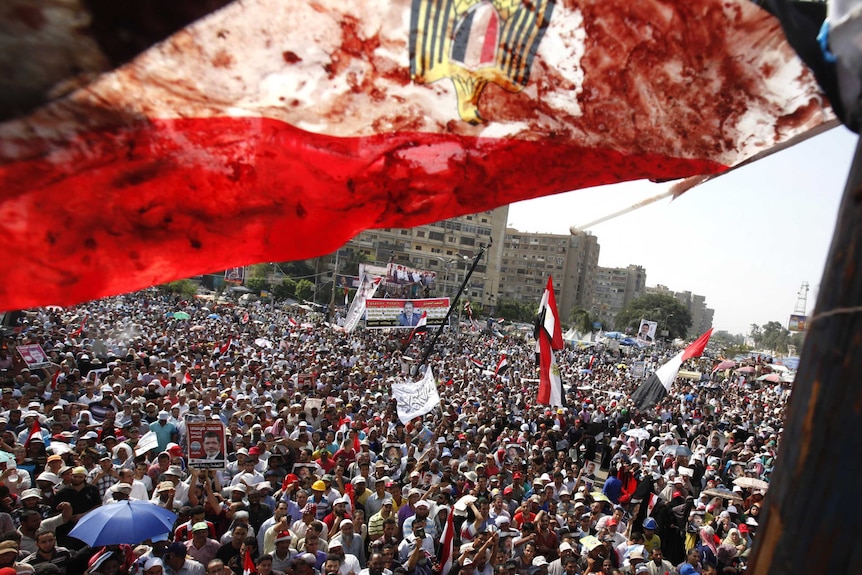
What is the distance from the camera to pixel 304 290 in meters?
74.5

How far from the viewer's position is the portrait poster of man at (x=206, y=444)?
6786 mm

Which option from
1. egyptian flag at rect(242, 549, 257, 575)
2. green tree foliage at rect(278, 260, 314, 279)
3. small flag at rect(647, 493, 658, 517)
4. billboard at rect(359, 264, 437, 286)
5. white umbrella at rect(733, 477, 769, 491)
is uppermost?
green tree foliage at rect(278, 260, 314, 279)

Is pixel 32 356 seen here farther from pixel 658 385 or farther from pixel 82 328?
pixel 658 385

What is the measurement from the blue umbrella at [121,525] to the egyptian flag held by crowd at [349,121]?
3.83 metres

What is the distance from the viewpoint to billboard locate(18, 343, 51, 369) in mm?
13398

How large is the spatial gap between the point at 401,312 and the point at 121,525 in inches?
640

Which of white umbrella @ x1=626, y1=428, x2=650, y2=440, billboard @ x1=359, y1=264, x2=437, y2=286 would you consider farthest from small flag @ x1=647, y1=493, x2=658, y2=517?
billboard @ x1=359, y1=264, x2=437, y2=286

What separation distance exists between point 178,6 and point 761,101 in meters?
2.00

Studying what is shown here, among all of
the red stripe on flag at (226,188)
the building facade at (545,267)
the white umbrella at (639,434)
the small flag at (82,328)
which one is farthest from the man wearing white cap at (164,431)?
the building facade at (545,267)

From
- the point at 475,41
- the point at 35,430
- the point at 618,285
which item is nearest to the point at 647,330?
the point at 35,430

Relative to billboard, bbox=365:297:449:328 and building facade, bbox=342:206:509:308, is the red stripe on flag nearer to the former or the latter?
billboard, bbox=365:297:449:328

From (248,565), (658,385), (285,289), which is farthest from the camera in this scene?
(285,289)

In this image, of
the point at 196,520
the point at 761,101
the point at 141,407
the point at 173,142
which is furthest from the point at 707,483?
the point at 173,142

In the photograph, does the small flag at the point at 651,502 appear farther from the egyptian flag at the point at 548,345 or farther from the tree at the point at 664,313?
the tree at the point at 664,313
